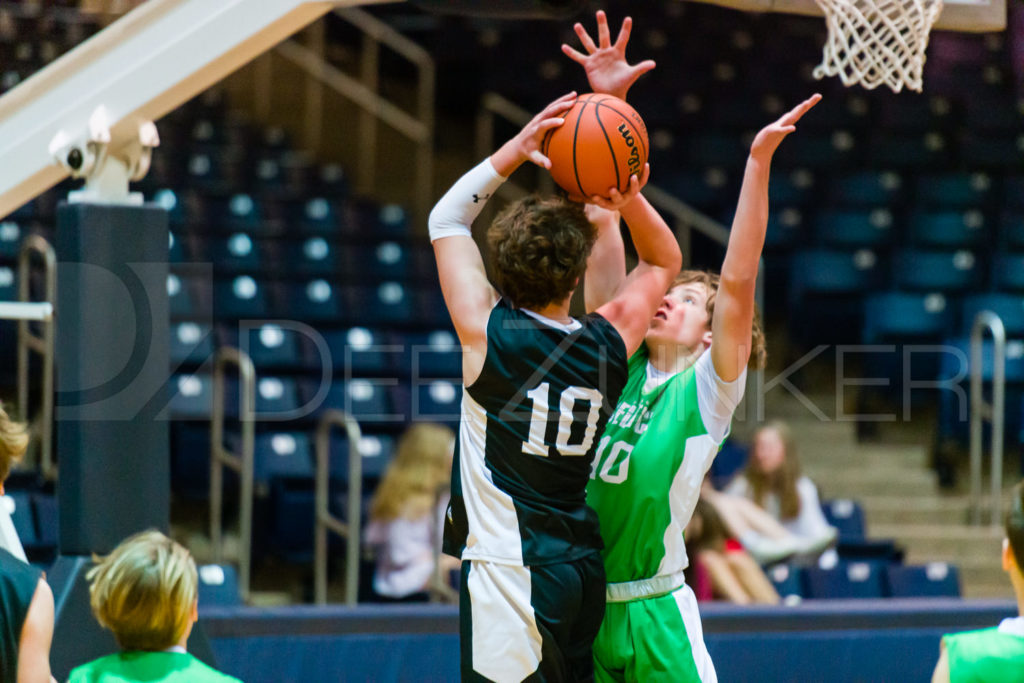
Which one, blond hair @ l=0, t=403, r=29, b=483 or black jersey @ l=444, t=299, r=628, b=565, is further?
black jersey @ l=444, t=299, r=628, b=565

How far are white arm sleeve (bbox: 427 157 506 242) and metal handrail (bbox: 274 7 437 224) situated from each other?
25.1ft

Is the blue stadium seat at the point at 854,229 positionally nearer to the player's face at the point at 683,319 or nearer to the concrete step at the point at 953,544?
the concrete step at the point at 953,544

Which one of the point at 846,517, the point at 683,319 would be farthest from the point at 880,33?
the point at 846,517

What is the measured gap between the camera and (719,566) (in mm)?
6133

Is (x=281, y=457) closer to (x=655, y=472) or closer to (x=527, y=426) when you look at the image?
(x=655, y=472)

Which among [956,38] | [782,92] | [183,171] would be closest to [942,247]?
[782,92]

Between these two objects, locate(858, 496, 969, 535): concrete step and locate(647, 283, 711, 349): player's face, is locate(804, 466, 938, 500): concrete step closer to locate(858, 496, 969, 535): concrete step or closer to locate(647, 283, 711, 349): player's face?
locate(858, 496, 969, 535): concrete step

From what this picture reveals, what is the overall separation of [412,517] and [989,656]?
166 inches

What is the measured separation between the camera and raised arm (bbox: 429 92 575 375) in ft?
9.84

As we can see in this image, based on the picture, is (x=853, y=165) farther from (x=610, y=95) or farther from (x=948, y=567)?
(x=610, y=95)

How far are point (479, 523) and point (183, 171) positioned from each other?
7528 millimetres

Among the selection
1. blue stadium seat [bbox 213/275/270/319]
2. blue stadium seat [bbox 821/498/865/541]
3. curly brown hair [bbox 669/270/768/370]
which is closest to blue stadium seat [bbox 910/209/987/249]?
blue stadium seat [bbox 821/498/865/541]

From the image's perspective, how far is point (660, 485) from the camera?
3234mm

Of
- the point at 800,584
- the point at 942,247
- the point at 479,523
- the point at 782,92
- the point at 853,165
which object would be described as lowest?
the point at 800,584
